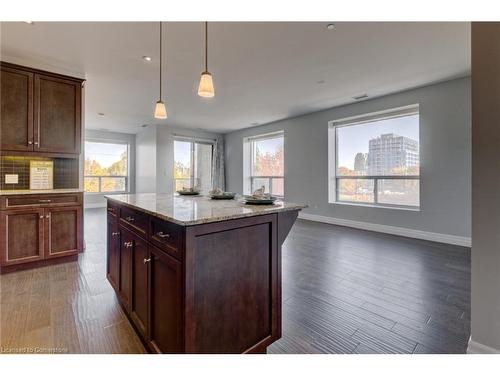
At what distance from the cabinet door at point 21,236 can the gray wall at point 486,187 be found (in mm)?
4159

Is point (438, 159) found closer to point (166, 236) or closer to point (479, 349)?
point (479, 349)

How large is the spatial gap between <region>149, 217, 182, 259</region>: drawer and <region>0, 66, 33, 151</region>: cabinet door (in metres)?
2.74

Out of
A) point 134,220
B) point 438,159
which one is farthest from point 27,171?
point 438,159

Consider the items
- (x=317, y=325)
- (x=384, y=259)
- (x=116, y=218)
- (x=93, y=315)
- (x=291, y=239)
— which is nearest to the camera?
(x=317, y=325)

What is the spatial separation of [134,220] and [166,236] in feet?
1.81

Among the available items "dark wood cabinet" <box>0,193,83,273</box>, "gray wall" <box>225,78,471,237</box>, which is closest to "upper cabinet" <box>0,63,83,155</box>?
"dark wood cabinet" <box>0,193,83,273</box>

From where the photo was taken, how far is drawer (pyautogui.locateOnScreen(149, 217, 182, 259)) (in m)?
1.19

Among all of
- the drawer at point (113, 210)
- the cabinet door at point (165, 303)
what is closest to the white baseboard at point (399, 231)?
the cabinet door at point (165, 303)

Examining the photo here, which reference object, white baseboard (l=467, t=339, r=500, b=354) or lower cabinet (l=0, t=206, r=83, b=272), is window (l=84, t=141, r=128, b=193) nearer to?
lower cabinet (l=0, t=206, r=83, b=272)

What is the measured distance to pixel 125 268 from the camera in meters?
1.88

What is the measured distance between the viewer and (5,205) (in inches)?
109
